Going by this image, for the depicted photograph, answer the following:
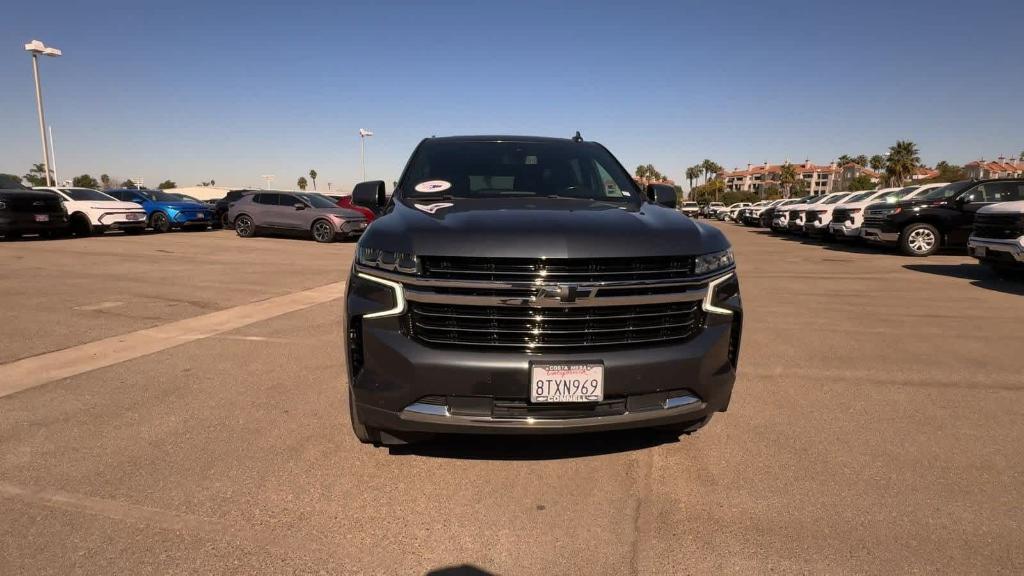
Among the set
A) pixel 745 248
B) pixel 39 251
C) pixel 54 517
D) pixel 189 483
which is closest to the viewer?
pixel 54 517

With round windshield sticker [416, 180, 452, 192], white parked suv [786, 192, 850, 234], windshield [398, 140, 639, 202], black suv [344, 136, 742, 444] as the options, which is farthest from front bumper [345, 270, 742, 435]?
white parked suv [786, 192, 850, 234]

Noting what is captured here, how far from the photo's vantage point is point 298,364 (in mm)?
4613

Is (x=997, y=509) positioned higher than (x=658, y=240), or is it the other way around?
(x=658, y=240)

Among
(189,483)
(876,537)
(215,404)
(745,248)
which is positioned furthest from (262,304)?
(745,248)

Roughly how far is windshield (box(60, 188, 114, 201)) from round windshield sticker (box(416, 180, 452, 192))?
1721 centimetres

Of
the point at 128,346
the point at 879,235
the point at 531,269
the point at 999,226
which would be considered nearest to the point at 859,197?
the point at 879,235

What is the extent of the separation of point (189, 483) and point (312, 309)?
430cm

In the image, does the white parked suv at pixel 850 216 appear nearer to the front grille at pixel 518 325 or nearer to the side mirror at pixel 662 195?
the side mirror at pixel 662 195

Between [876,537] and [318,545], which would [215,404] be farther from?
[876,537]

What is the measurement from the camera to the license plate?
2326 millimetres

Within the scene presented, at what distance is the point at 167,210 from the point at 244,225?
3.25 m

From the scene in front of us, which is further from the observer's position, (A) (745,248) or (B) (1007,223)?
(A) (745,248)

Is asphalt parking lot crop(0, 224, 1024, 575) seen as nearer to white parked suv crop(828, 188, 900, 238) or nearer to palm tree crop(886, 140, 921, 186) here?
white parked suv crop(828, 188, 900, 238)

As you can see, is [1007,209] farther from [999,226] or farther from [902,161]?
[902,161]
